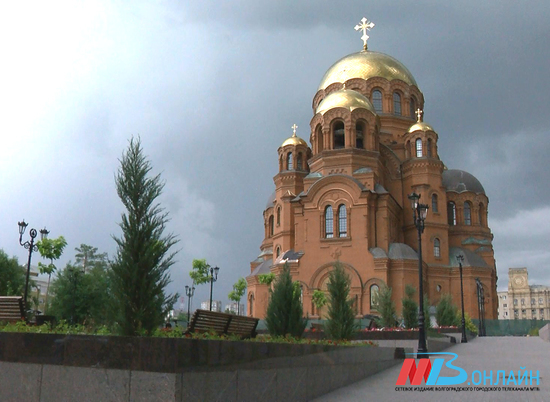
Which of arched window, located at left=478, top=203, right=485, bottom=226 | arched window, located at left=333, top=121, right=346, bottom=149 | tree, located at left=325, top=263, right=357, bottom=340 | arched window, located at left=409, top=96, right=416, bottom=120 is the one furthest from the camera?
arched window, located at left=478, top=203, right=485, bottom=226

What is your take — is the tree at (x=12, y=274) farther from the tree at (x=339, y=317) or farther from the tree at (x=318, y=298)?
the tree at (x=339, y=317)

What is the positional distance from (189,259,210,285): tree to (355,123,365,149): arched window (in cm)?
1339

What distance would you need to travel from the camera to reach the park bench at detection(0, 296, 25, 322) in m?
8.58

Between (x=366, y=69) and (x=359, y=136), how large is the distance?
8466 millimetres

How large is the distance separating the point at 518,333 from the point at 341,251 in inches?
923

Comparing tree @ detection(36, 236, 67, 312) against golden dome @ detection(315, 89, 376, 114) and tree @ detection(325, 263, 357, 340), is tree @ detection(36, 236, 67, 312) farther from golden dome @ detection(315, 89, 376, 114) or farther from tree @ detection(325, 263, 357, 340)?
golden dome @ detection(315, 89, 376, 114)

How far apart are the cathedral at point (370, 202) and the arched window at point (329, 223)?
7 cm

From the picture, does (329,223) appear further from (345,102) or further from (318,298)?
(345,102)

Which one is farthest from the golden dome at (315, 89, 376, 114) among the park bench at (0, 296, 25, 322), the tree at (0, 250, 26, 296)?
the park bench at (0, 296, 25, 322)

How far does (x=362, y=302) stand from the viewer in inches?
1371

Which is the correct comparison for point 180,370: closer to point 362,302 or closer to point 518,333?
point 362,302

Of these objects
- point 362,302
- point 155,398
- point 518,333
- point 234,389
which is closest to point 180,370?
point 155,398

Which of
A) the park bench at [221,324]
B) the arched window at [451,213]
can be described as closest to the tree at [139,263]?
the park bench at [221,324]

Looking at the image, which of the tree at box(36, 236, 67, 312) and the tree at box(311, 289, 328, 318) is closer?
the tree at box(36, 236, 67, 312)
